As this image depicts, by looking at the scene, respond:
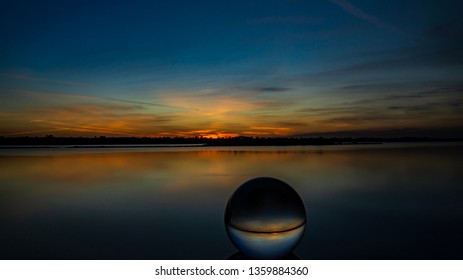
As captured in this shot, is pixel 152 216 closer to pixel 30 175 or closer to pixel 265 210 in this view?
pixel 265 210

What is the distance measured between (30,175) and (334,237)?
9600 millimetres

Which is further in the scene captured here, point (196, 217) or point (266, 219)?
point (196, 217)

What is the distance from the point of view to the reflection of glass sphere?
2.99 meters

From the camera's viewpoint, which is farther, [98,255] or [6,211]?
[6,211]

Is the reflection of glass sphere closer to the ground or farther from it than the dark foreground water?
farther from it

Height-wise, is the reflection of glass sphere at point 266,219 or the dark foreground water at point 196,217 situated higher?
the reflection of glass sphere at point 266,219

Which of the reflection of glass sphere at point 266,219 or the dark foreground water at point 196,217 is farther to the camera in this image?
the dark foreground water at point 196,217

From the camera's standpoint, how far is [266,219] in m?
2.98

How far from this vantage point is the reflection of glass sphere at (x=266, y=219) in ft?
9.80

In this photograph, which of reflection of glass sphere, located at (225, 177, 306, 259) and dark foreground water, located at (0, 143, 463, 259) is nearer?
reflection of glass sphere, located at (225, 177, 306, 259)

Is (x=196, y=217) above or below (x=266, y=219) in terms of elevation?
below
